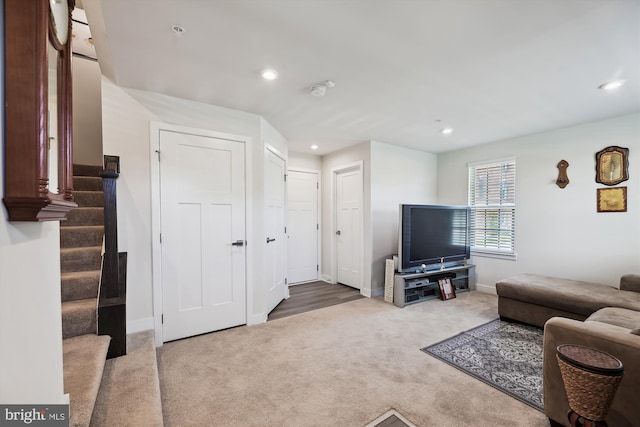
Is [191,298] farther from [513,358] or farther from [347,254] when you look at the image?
[513,358]

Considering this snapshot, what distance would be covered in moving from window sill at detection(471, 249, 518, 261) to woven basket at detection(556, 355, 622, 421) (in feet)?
10.4

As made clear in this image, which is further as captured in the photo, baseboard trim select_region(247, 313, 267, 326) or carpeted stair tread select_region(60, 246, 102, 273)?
baseboard trim select_region(247, 313, 267, 326)

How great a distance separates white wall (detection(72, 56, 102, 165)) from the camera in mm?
3580

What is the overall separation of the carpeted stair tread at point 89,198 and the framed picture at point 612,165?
572 cm

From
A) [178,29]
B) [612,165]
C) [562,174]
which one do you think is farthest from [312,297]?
[612,165]

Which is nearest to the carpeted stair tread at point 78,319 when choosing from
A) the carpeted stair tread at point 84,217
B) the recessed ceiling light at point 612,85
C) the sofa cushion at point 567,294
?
the carpeted stair tread at point 84,217

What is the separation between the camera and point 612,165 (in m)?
3.33

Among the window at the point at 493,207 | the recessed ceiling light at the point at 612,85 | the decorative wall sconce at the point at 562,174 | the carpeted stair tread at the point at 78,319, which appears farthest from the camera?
the window at the point at 493,207

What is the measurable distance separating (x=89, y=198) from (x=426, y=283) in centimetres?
427

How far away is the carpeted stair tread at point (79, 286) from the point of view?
7.09ft

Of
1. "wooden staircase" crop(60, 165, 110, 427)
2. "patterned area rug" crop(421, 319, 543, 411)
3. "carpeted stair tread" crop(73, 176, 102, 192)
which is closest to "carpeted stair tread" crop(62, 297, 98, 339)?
"wooden staircase" crop(60, 165, 110, 427)

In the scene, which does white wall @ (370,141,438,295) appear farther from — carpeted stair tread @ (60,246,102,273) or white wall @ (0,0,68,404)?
white wall @ (0,0,68,404)

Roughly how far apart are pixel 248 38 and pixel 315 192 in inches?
139

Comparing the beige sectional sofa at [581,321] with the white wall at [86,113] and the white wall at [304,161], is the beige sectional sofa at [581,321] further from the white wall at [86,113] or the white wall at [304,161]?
the white wall at [86,113]
